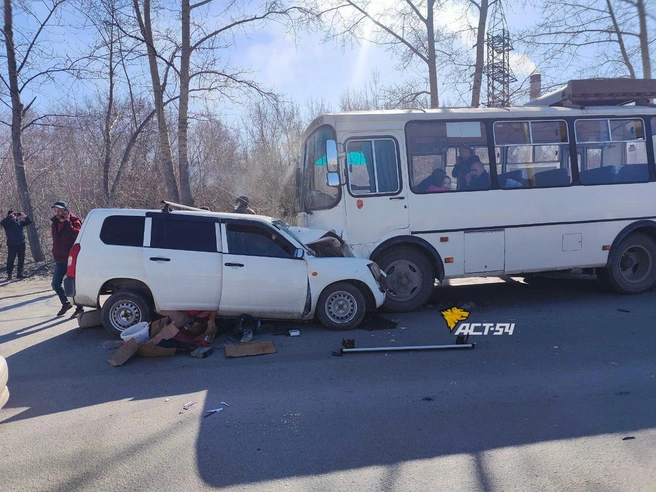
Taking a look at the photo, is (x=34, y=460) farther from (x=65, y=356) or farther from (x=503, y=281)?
(x=503, y=281)

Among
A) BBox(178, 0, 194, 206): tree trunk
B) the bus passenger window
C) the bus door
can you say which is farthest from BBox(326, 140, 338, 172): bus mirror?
BBox(178, 0, 194, 206): tree trunk

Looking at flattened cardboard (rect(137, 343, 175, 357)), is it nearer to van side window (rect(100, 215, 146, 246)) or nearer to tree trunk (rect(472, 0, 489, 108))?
van side window (rect(100, 215, 146, 246))

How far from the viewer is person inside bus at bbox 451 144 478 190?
8.12 m

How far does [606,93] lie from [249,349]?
776 centimetres

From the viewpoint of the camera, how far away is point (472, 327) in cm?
718

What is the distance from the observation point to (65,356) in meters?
6.39

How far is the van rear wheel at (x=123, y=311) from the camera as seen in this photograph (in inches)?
269

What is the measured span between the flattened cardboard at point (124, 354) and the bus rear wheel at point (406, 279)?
12.7 feet

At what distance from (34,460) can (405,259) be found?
18.5 feet

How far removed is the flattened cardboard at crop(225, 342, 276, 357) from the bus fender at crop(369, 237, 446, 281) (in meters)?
2.36

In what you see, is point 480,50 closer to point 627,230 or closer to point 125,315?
point 627,230

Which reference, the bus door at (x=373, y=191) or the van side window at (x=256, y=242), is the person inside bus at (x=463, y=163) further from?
the van side window at (x=256, y=242)

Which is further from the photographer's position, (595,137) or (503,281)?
(503,281)

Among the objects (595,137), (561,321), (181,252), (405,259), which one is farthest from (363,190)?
(595,137)
